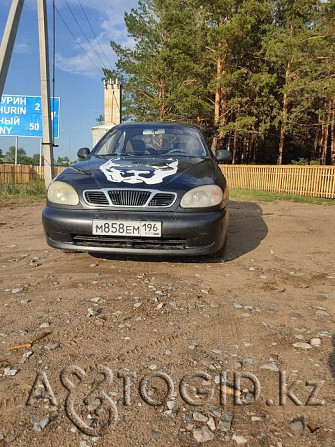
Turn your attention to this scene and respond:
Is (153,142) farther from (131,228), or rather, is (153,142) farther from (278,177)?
(278,177)

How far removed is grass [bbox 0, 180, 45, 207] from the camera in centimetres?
994

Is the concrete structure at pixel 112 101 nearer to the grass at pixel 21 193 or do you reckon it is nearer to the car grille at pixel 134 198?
the grass at pixel 21 193

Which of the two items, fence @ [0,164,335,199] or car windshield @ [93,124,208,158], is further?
fence @ [0,164,335,199]

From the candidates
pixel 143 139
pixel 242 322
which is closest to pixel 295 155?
pixel 143 139

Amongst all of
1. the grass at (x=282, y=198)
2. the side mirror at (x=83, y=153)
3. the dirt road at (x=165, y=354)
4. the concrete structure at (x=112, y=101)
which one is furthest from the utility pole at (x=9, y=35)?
the concrete structure at (x=112, y=101)

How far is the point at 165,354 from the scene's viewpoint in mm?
1818

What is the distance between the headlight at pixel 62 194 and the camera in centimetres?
307

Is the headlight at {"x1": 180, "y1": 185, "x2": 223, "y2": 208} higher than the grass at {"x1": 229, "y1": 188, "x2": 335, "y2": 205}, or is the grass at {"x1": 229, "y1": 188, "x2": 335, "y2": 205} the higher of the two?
the headlight at {"x1": 180, "y1": 185, "x2": 223, "y2": 208}

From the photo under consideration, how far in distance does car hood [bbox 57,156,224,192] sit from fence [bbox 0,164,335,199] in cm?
982

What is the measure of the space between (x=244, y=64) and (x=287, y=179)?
496 inches

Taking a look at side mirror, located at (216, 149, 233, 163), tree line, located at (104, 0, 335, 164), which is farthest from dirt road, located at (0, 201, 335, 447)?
tree line, located at (104, 0, 335, 164)

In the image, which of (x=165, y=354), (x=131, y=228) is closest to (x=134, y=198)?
(x=131, y=228)

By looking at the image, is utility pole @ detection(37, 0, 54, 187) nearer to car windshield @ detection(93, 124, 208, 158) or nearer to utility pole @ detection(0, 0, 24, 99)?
utility pole @ detection(0, 0, 24, 99)

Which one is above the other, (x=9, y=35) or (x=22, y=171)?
(x=9, y=35)
